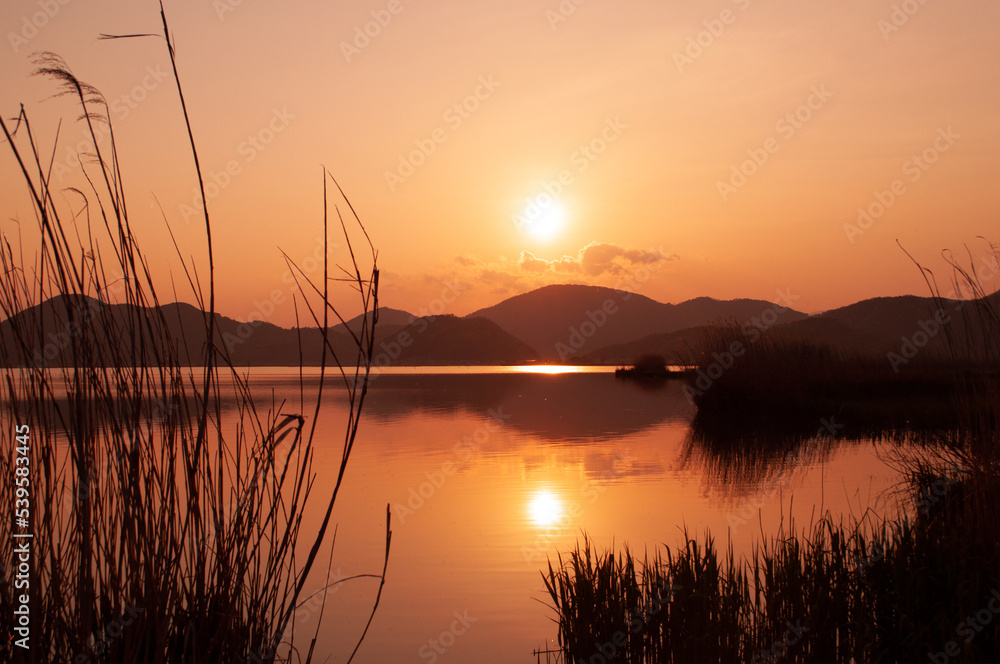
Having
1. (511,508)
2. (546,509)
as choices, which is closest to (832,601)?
(546,509)

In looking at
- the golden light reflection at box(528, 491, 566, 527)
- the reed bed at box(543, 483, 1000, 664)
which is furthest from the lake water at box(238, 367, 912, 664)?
the reed bed at box(543, 483, 1000, 664)

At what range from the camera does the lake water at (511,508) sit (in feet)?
18.8

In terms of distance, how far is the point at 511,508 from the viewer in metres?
9.72

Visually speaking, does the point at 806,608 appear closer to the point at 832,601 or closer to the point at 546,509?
the point at 832,601

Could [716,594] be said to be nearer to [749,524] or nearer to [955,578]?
[955,578]

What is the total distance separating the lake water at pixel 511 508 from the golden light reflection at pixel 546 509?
0.07 feet

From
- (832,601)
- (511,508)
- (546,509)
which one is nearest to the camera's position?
(832,601)

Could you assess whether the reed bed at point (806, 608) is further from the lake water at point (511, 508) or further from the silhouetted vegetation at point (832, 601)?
the lake water at point (511, 508)

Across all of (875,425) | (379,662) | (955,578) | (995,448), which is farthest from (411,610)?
(875,425)

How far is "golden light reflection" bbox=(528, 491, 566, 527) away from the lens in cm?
894

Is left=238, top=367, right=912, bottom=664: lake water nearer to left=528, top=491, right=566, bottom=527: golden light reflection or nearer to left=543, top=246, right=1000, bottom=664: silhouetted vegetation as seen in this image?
left=528, top=491, right=566, bottom=527: golden light reflection

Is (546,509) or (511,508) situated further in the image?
(511,508)

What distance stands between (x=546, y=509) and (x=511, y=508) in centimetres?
43

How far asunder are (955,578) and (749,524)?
399 centimetres
